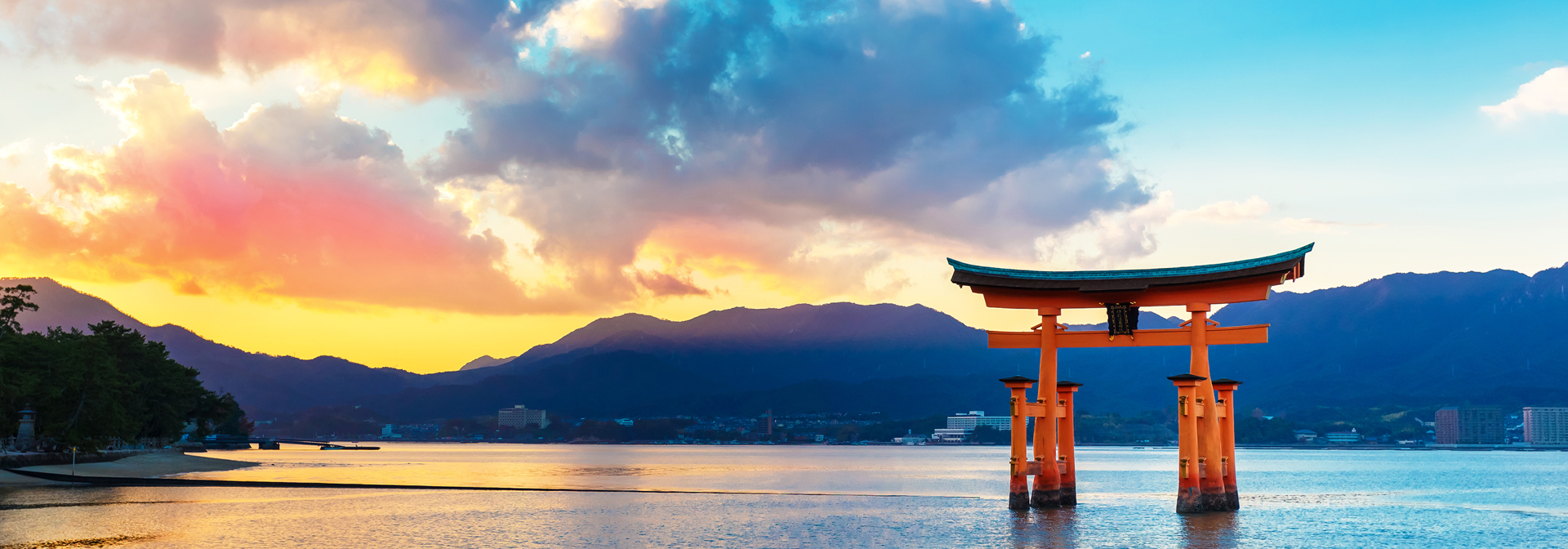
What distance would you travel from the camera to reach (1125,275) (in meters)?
35.0

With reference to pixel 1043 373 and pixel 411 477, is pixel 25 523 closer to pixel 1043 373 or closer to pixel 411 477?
pixel 1043 373

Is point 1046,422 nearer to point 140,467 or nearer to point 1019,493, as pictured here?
point 1019,493

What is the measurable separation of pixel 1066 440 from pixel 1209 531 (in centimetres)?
532

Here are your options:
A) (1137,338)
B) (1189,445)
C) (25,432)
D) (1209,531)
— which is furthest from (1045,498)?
(25,432)

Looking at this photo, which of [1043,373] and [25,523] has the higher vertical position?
[1043,373]

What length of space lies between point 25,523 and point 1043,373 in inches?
1242

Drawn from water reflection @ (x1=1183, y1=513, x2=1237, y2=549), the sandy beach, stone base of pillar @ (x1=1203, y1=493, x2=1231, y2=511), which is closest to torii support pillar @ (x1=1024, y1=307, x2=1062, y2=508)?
water reflection @ (x1=1183, y1=513, x2=1237, y2=549)

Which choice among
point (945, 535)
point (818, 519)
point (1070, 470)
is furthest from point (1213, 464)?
point (818, 519)

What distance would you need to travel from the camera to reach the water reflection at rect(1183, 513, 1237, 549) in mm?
31625

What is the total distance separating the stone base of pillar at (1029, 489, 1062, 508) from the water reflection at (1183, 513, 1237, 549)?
13.6ft

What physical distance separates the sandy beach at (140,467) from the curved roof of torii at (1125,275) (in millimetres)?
44829

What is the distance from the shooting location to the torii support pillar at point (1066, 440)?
122 ft

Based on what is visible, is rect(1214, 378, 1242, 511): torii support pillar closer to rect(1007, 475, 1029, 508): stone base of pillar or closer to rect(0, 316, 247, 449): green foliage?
rect(1007, 475, 1029, 508): stone base of pillar

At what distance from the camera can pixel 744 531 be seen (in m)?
37.0
